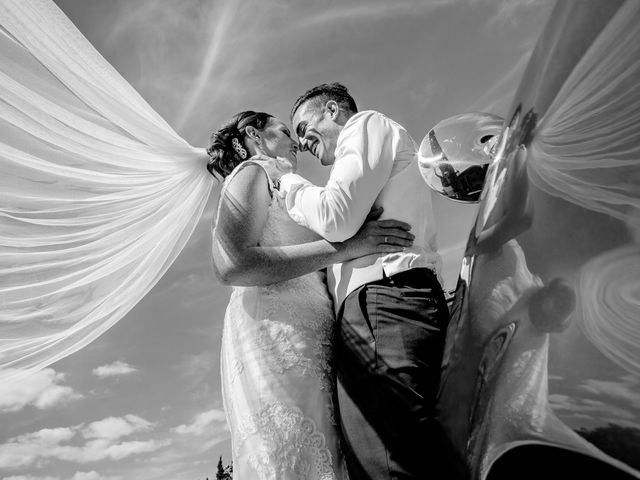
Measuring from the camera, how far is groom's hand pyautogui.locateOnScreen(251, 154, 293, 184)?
267 cm

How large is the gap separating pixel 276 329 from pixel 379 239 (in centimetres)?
64

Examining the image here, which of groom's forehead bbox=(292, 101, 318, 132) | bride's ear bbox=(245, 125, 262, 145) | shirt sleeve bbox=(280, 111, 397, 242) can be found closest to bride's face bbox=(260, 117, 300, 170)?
bride's ear bbox=(245, 125, 262, 145)

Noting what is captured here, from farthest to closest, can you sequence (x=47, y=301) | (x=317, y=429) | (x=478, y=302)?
(x=47, y=301)
(x=317, y=429)
(x=478, y=302)

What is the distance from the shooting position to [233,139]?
10.8 ft

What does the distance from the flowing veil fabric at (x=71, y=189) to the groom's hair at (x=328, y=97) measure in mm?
1002

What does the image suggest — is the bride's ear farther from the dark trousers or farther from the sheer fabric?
the sheer fabric

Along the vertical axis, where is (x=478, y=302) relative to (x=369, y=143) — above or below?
below

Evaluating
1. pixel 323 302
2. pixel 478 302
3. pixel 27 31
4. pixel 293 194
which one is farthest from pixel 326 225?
pixel 27 31

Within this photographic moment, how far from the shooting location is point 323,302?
242cm

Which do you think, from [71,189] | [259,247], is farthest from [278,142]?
[71,189]

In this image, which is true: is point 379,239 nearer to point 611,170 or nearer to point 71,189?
point 611,170

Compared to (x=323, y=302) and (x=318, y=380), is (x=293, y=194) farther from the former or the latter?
(x=318, y=380)

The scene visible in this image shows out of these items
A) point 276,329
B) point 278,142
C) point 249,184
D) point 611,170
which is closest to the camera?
point 611,170

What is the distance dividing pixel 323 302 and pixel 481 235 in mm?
1385
